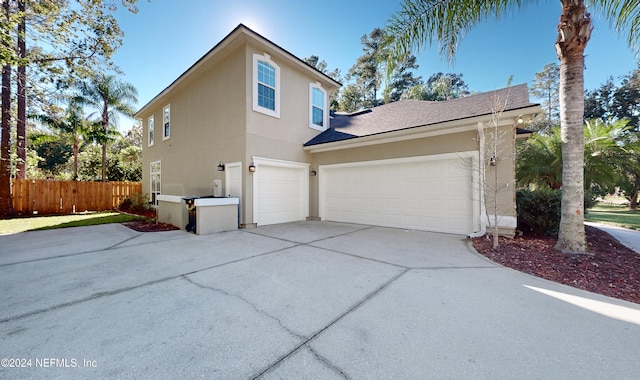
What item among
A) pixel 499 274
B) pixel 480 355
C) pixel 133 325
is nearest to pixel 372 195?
pixel 499 274

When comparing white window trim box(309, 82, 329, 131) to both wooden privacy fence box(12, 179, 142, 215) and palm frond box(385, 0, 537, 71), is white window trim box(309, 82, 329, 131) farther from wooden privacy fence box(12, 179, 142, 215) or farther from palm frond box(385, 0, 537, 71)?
wooden privacy fence box(12, 179, 142, 215)

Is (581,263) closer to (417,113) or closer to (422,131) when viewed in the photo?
(422,131)

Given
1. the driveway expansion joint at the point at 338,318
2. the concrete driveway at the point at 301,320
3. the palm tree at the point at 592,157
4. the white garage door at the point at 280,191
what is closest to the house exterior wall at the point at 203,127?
the white garage door at the point at 280,191

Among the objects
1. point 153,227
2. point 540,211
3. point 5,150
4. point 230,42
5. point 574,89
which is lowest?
point 153,227

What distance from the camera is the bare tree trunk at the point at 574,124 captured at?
4.45 meters

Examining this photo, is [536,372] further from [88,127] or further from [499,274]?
[88,127]

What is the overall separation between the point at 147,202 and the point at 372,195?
38.7ft

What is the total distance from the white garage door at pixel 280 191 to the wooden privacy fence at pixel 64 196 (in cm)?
1129

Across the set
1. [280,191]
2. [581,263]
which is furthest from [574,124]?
[280,191]

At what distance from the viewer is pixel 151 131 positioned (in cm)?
1388

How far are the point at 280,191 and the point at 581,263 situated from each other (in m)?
7.51

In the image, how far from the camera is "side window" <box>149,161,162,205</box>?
42.5ft

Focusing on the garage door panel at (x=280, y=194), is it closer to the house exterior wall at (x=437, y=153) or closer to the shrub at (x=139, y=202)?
the house exterior wall at (x=437, y=153)

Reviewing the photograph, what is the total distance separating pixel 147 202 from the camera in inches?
500
